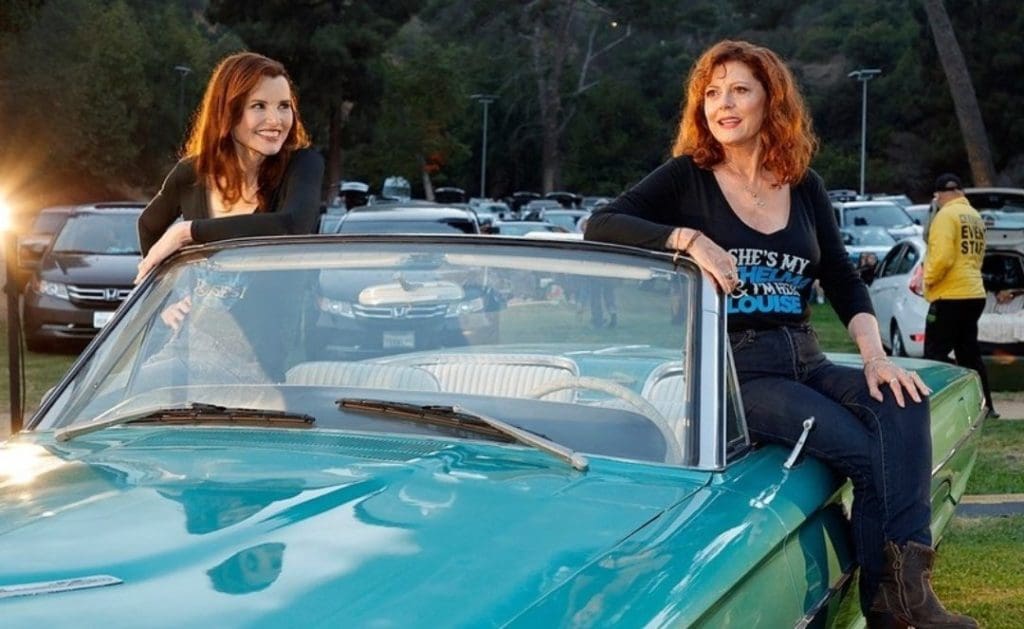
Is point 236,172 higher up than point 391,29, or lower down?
lower down

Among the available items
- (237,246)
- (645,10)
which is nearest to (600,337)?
(237,246)

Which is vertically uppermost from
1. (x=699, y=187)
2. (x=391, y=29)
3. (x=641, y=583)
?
(x=391, y=29)

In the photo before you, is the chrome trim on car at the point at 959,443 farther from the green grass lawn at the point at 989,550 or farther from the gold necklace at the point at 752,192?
the gold necklace at the point at 752,192

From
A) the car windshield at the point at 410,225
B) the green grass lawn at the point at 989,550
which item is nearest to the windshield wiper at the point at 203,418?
the green grass lawn at the point at 989,550

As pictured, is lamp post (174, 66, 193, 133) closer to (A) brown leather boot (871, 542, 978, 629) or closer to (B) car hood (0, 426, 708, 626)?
(A) brown leather boot (871, 542, 978, 629)

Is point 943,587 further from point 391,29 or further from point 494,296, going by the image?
point 391,29

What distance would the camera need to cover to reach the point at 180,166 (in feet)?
15.5

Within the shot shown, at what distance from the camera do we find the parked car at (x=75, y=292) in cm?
1658

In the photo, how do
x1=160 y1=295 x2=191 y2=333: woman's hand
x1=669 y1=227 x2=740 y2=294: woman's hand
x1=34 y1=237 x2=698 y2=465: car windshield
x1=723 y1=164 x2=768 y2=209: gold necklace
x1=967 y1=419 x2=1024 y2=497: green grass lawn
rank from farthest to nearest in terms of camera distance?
1. x1=967 y1=419 x2=1024 y2=497: green grass lawn
2. x1=723 y1=164 x2=768 y2=209: gold necklace
3. x1=160 y1=295 x2=191 y2=333: woman's hand
4. x1=669 y1=227 x2=740 y2=294: woman's hand
5. x1=34 y1=237 x2=698 y2=465: car windshield

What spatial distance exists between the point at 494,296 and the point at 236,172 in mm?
1308

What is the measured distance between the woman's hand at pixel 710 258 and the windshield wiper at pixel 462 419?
2.05ft

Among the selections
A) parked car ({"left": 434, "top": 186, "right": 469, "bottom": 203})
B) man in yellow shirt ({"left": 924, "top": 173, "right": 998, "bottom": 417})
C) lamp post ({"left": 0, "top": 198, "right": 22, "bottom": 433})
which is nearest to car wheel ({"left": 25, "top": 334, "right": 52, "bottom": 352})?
man in yellow shirt ({"left": 924, "top": 173, "right": 998, "bottom": 417})

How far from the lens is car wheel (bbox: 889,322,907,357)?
51.2 feet

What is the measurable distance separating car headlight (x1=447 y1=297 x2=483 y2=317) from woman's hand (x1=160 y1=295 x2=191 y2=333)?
692 mm
